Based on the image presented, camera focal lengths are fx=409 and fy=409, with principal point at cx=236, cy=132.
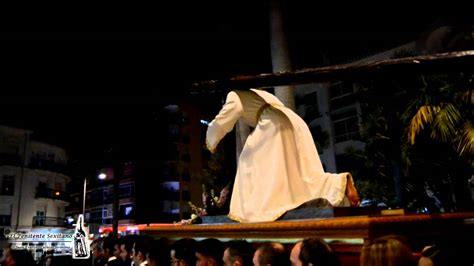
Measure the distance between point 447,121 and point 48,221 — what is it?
3917 cm

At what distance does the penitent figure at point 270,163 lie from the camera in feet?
13.7

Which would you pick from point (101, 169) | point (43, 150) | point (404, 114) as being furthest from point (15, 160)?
point (404, 114)

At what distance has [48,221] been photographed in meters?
38.4

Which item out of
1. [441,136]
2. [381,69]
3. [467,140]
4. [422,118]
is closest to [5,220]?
[422,118]

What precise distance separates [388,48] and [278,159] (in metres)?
18.2

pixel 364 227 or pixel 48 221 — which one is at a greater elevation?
pixel 48 221

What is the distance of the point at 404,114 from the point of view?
7402 millimetres

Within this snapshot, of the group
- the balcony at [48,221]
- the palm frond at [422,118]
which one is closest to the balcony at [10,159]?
the balcony at [48,221]

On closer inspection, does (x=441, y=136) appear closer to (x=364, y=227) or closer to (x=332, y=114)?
(x=364, y=227)

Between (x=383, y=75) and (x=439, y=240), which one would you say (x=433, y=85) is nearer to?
(x=439, y=240)

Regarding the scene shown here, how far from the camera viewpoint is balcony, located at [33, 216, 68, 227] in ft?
122

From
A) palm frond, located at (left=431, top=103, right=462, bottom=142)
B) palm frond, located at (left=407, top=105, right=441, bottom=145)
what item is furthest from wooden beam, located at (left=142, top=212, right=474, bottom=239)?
palm frond, located at (left=407, top=105, right=441, bottom=145)

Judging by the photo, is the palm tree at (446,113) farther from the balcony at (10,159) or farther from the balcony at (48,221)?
the balcony at (48,221)

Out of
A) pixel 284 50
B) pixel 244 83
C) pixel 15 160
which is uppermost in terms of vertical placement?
pixel 15 160
